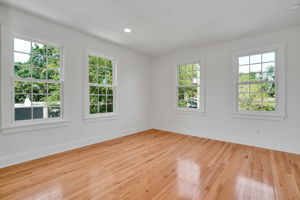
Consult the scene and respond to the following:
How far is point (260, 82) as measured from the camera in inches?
141

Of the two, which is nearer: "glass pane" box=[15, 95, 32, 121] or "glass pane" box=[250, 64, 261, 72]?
"glass pane" box=[15, 95, 32, 121]

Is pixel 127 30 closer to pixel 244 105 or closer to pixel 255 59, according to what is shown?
pixel 255 59

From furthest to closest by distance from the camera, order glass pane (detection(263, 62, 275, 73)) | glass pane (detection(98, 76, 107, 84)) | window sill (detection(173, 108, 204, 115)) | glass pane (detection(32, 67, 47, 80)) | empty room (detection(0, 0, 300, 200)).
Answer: window sill (detection(173, 108, 204, 115)) < glass pane (detection(98, 76, 107, 84)) < glass pane (detection(263, 62, 275, 73)) < glass pane (detection(32, 67, 47, 80)) < empty room (detection(0, 0, 300, 200))

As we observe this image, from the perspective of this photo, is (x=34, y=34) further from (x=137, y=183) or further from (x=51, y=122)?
(x=137, y=183)

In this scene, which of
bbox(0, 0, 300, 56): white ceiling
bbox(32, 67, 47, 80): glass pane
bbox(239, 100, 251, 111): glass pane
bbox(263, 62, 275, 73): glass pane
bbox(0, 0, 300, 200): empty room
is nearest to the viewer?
bbox(0, 0, 300, 200): empty room

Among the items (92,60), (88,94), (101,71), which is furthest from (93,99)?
(92,60)

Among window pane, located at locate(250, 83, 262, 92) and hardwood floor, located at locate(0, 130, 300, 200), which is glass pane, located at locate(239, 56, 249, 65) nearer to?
window pane, located at locate(250, 83, 262, 92)

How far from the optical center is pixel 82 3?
7.98 ft

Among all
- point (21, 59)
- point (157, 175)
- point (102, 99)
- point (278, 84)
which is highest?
point (21, 59)

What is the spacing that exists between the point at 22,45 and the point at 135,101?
10.4ft

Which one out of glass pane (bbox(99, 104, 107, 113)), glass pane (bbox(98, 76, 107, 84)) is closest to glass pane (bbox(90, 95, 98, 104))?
glass pane (bbox(99, 104, 107, 113))

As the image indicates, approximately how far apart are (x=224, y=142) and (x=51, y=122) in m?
4.22

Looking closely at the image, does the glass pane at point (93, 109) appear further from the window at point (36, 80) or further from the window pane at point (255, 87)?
the window pane at point (255, 87)

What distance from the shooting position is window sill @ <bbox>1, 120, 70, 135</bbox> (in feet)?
8.28
